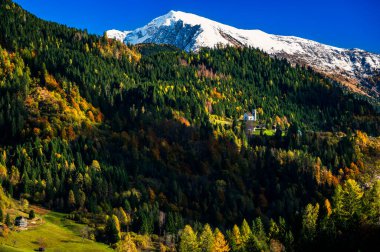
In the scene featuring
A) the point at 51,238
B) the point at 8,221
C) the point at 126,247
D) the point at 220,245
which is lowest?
the point at 51,238

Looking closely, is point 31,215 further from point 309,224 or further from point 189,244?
point 309,224

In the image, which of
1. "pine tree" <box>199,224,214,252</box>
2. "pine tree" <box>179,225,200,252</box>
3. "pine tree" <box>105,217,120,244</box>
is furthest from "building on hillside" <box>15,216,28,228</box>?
"pine tree" <box>199,224,214,252</box>

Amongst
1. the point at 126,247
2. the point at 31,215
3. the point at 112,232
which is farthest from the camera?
the point at 112,232

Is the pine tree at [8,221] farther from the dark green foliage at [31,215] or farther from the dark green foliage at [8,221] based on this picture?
→ the dark green foliage at [31,215]

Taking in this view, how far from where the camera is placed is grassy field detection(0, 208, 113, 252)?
152 m

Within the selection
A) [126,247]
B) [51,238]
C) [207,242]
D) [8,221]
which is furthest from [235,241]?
[8,221]

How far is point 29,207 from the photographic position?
19412 cm

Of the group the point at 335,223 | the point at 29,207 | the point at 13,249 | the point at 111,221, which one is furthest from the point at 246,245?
the point at 29,207

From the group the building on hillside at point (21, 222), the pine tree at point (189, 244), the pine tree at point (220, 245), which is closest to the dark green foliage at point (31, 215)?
the building on hillside at point (21, 222)

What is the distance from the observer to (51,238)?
16450 cm

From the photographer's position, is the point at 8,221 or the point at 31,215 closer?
the point at 8,221

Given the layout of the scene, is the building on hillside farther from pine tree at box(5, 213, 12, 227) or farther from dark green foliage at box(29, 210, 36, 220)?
dark green foliage at box(29, 210, 36, 220)

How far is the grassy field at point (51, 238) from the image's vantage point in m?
152

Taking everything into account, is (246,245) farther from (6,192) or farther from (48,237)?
(6,192)
